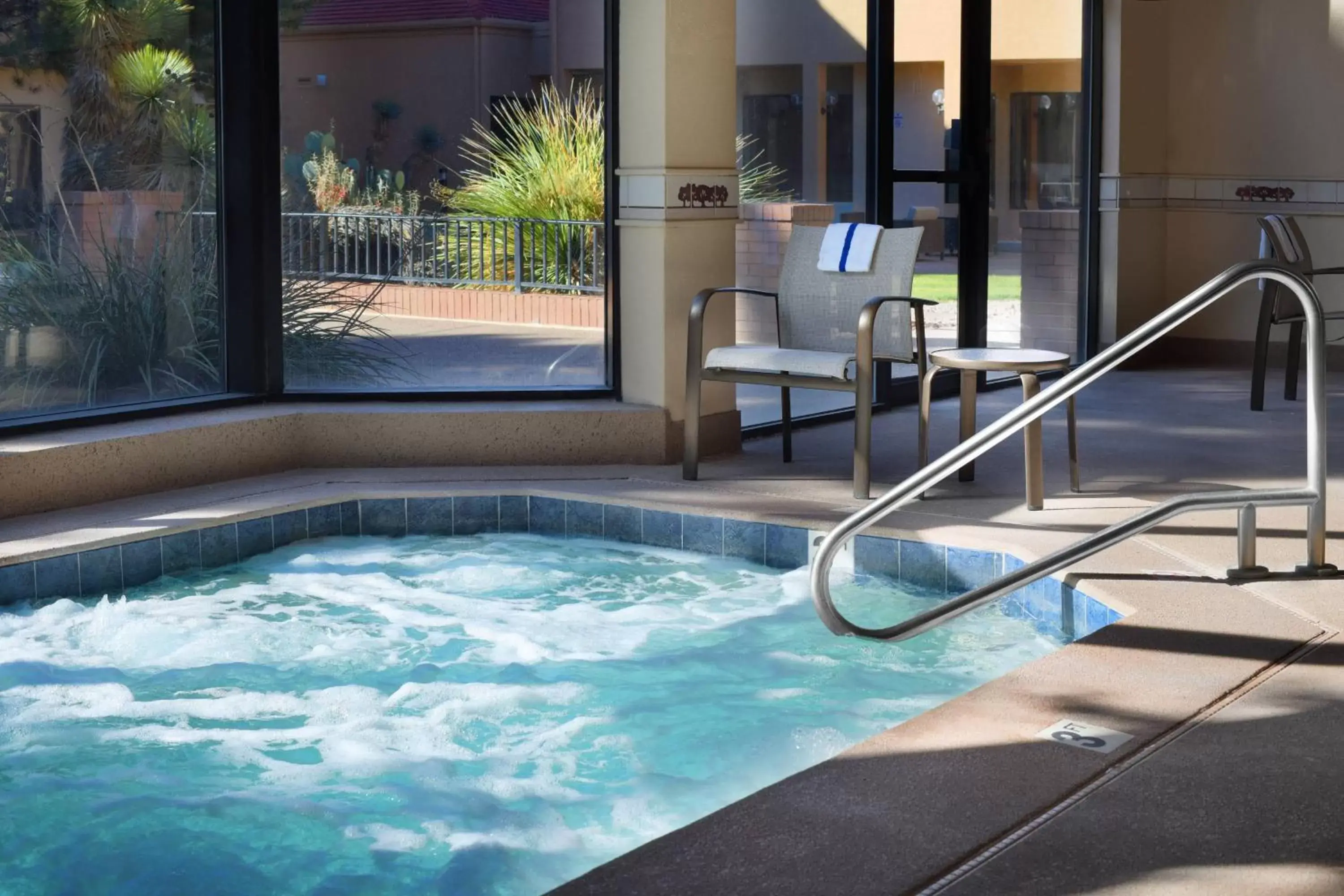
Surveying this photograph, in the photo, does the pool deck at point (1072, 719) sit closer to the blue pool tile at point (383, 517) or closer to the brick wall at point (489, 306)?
the blue pool tile at point (383, 517)

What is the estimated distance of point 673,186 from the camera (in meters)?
5.95

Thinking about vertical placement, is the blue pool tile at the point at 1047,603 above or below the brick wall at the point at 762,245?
below

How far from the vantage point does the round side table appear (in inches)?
200

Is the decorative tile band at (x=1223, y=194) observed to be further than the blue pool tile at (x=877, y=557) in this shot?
Yes

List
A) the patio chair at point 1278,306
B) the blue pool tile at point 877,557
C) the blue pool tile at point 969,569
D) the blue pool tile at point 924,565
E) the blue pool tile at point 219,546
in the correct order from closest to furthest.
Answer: the blue pool tile at point 969,569
the blue pool tile at point 924,565
the blue pool tile at point 877,557
the blue pool tile at point 219,546
the patio chair at point 1278,306

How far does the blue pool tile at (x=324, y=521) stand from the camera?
5363 mm

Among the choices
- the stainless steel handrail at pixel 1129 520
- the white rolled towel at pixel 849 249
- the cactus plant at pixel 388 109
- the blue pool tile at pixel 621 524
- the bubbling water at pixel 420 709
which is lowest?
the bubbling water at pixel 420 709

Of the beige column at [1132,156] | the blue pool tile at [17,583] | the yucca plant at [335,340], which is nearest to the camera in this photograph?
the blue pool tile at [17,583]

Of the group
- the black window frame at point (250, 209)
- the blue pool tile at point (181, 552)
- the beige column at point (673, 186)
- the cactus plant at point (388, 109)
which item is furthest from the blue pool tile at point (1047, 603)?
the cactus plant at point (388, 109)

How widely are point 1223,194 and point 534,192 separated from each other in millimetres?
4908

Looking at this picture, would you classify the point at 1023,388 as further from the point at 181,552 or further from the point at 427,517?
the point at 181,552

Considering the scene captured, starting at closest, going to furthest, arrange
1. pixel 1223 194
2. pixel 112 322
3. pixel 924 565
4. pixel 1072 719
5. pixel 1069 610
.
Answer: pixel 1072 719 → pixel 1069 610 → pixel 924 565 → pixel 112 322 → pixel 1223 194

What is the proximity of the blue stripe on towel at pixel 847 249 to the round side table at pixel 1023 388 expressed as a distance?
0.68 meters

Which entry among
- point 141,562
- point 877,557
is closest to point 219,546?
point 141,562
